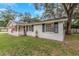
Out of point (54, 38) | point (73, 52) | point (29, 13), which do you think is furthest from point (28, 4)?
point (73, 52)

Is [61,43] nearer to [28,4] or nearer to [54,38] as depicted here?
[54,38]

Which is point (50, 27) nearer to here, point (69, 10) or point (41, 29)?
point (41, 29)

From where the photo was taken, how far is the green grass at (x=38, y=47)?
11.2ft

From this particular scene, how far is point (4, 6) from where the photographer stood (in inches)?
A: 136

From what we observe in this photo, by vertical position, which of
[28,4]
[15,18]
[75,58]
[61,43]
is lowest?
[75,58]

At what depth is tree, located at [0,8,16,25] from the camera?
3469 mm

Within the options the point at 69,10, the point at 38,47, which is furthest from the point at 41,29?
the point at 69,10

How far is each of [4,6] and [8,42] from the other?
55 cm

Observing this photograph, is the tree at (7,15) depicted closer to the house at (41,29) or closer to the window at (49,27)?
the house at (41,29)

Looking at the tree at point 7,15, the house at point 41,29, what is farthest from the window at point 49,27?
the tree at point 7,15

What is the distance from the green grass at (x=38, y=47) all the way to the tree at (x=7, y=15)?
24 centimetres

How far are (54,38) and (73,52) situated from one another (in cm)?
35

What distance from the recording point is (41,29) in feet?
11.6

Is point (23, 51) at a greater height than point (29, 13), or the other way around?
point (29, 13)
